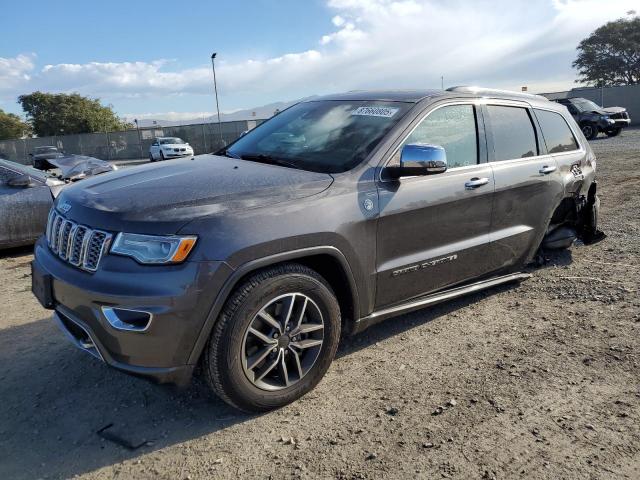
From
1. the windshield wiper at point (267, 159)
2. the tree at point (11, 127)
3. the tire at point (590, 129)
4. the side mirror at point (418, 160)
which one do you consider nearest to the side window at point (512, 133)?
the side mirror at point (418, 160)

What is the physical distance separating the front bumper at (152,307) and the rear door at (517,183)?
2.46 meters

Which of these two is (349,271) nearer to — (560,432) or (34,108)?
(560,432)

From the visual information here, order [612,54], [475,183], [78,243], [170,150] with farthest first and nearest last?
[612,54] < [170,150] < [475,183] < [78,243]

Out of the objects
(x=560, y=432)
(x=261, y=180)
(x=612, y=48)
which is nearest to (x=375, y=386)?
(x=560, y=432)

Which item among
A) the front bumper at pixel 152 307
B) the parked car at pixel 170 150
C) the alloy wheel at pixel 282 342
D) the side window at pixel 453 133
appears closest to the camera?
the front bumper at pixel 152 307

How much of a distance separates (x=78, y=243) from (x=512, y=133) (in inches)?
133

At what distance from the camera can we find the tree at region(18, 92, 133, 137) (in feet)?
205

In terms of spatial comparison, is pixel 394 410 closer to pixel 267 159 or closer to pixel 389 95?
pixel 267 159

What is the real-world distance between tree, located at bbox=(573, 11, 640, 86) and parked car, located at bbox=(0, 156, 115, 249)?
5741 cm

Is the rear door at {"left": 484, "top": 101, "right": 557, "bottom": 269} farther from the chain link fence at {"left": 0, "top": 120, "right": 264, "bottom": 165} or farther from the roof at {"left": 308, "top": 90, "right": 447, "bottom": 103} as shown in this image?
the chain link fence at {"left": 0, "top": 120, "right": 264, "bottom": 165}

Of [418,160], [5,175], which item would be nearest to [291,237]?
[418,160]

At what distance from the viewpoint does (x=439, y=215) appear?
12.0 feet

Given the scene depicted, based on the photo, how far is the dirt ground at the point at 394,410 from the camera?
261 centimetres

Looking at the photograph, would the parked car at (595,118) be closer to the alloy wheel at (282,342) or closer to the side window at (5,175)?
→ the side window at (5,175)
